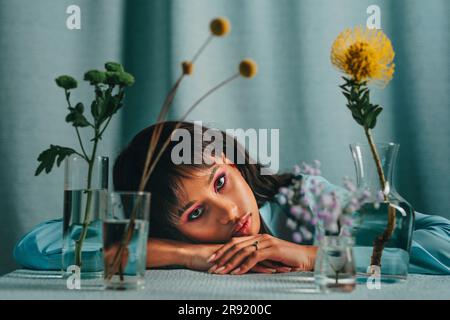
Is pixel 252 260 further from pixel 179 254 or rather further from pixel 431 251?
pixel 431 251

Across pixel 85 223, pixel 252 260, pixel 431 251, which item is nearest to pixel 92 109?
pixel 85 223

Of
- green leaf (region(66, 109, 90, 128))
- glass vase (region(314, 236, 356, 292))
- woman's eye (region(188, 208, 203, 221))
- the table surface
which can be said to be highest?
green leaf (region(66, 109, 90, 128))

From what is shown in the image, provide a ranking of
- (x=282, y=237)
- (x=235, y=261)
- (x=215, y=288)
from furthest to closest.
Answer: (x=282, y=237), (x=235, y=261), (x=215, y=288)

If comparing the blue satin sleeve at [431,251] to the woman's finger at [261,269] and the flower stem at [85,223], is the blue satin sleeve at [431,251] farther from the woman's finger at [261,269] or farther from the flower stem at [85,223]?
the flower stem at [85,223]

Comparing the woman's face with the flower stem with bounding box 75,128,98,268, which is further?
the woman's face

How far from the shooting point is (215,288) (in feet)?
3.08

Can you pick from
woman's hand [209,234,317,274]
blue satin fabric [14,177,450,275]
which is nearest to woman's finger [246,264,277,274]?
woman's hand [209,234,317,274]

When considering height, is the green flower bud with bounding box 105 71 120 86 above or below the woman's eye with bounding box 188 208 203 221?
above

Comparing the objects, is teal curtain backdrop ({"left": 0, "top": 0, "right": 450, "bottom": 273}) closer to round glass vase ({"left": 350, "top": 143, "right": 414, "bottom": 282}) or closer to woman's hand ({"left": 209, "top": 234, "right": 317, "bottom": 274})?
woman's hand ({"left": 209, "top": 234, "right": 317, "bottom": 274})

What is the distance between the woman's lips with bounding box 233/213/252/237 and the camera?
1.18m

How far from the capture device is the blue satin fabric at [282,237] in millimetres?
1135

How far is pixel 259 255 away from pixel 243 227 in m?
0.07

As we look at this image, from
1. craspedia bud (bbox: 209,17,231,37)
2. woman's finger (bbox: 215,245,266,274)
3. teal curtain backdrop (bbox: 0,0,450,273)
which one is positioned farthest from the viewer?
teal curtain backdrop (bbox: 0,0,450,273)
